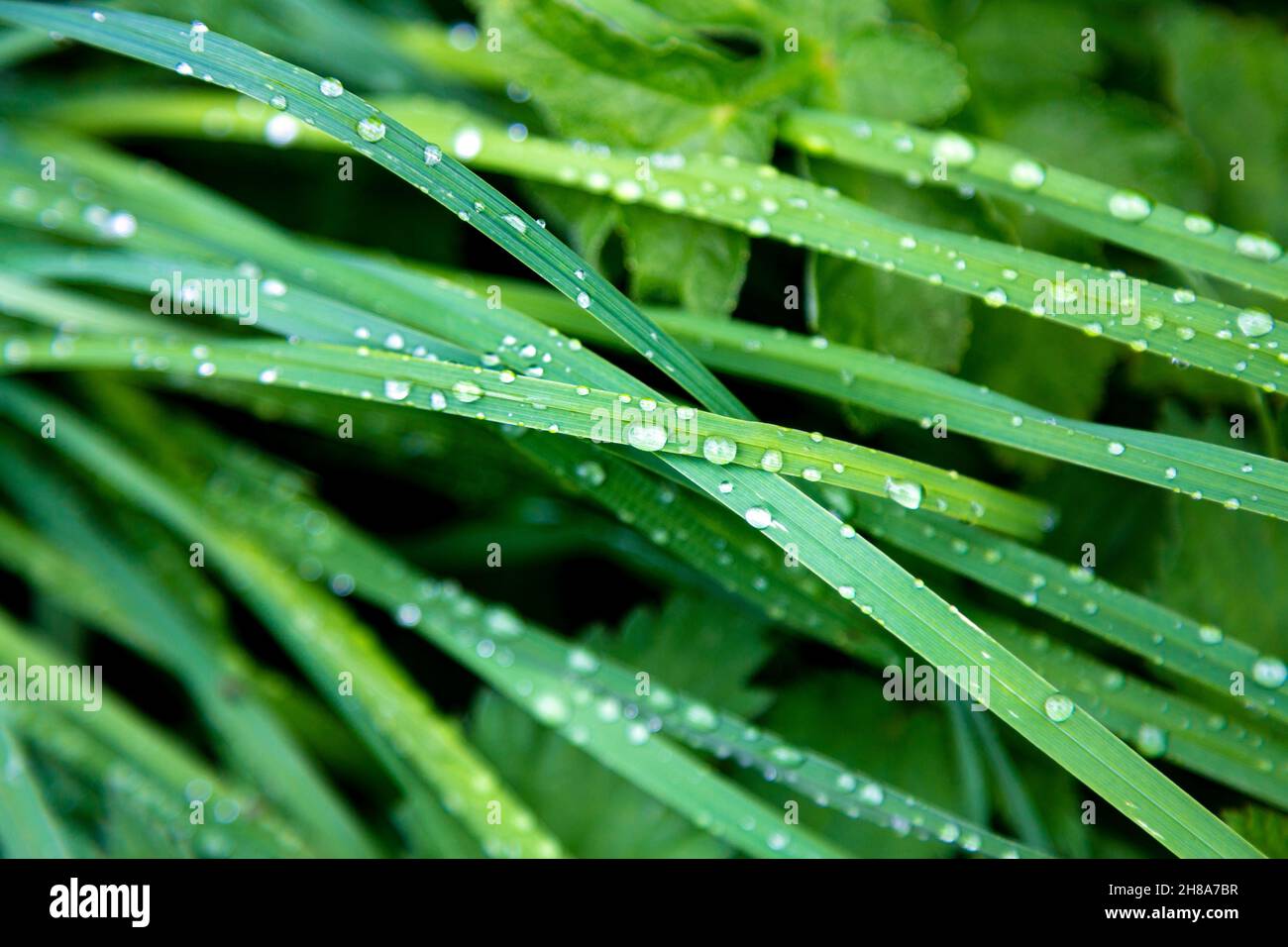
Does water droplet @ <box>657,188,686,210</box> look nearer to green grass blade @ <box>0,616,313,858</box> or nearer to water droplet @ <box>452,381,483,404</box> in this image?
water droplet @ <box>452,381,483,404</box>

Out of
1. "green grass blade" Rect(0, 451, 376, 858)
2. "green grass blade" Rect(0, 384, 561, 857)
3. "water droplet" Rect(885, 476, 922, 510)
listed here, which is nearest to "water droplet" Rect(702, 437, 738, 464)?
"water droplet" Rect(885, 476, 922, 510)

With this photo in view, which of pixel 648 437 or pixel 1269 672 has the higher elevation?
pixel 648 437

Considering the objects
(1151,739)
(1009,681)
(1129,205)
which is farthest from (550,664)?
(1129,205)

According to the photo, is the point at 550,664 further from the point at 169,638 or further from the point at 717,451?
the point at 169,638

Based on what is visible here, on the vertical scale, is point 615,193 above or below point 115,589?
above
